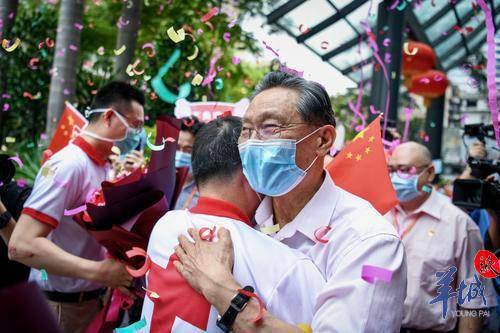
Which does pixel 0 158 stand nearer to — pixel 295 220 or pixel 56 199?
pixel 56 199

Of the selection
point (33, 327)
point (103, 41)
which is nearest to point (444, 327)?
point (33, 327)

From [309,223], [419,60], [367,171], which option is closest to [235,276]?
[309,223]

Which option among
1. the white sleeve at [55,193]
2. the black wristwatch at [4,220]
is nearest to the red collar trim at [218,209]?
the white sleeve at [55,193]

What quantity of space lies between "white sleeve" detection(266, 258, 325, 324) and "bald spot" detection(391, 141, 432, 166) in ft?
8.19

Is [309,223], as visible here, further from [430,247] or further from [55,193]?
[430,247]

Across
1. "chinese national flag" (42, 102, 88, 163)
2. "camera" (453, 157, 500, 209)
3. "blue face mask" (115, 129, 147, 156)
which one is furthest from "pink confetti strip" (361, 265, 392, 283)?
"chinese national flag" (42, 102, 88, 163)

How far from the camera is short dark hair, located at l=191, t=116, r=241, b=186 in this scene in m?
2.19

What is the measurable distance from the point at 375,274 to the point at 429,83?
8.11 m

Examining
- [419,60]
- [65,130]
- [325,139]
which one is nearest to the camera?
[325,139]

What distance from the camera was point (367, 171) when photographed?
2697mm

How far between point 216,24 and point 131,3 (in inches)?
41.0

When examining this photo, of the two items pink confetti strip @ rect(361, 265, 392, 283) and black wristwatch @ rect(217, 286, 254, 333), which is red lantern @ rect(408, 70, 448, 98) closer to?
pink confetti strip @ rect(361, 265, 392, 283)

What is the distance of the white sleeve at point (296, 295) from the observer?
70.9 inches

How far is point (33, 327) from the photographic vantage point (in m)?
0.89
